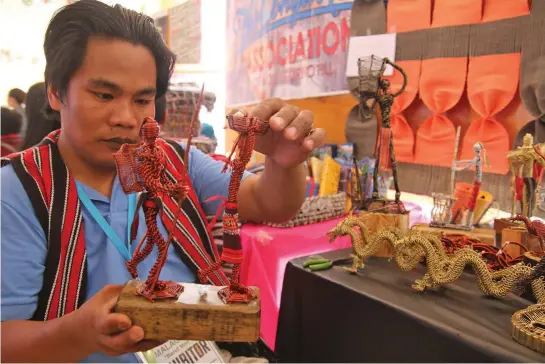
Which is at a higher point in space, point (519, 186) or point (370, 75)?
point (370, 75)

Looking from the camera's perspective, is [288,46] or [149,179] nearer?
[149,179]

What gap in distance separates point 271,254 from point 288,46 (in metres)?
1.28

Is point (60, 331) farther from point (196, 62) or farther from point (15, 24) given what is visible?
point (196, 62)

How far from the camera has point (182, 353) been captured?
2.75ft

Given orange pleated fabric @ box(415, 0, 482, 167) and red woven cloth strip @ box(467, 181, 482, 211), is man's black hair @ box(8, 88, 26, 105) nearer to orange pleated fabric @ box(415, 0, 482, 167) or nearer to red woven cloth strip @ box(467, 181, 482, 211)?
red woven cloth strip @ box(467, 181, 482, 211)

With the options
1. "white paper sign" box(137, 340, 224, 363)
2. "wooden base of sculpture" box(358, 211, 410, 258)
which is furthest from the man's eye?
"wooden base of sculpture" box(358, 211, 410, 258)

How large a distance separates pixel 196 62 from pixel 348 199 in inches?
34.9

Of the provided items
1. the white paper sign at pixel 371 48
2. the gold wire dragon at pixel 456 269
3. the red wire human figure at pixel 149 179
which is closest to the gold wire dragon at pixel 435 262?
the gold wire dragon at pixel 456 269

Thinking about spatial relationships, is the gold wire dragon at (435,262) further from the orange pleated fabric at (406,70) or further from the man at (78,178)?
the orange pleated fabric at (406,70)

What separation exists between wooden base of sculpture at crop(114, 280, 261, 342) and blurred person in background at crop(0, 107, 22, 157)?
1.32m

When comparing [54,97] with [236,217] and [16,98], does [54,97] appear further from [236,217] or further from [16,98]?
[16,98]

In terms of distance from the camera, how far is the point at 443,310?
2.51 ft

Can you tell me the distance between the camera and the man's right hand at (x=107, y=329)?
0.60m

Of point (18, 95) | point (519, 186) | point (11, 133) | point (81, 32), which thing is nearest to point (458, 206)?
point (519, 186)
